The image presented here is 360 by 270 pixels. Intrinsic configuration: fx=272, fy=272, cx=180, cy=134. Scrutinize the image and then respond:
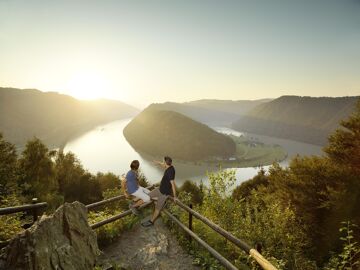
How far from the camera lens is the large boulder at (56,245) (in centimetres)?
521

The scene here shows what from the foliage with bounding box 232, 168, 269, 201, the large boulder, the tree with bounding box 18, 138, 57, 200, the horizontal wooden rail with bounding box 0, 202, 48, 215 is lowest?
the foliage with bounding box 232, 168, 269, 201

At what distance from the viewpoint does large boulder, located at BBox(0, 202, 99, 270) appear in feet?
17.1

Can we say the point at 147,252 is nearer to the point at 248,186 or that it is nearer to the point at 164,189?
the point at 164,189

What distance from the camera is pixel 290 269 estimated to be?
11.6 metres

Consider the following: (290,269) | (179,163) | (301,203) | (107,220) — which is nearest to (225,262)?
(107,220)

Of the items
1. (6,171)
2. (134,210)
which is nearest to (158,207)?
(134,210)

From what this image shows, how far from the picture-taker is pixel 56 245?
5746 millimetres

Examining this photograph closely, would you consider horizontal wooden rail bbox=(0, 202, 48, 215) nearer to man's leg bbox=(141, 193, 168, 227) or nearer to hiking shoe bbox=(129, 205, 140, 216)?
A: hiking shoe bbox=(129, 205, 140, 216)

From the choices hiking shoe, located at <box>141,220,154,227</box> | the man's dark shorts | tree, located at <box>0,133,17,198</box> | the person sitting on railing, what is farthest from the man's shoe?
tree, located at <box>0,133,17,198</box>

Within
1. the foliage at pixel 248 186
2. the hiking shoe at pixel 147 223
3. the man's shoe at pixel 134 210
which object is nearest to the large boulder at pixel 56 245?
the man's shoe at pixel 134 210

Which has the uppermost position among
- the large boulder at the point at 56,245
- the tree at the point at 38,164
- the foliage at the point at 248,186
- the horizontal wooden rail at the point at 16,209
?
the horizontal wooden rail at the point at 16,209

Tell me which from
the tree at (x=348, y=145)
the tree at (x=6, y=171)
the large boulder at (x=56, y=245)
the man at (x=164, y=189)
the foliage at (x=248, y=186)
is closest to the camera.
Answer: the large boulder at (x=56, y=245)

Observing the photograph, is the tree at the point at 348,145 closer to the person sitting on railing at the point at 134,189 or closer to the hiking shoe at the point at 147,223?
the hiking shoe at the point at 147,223

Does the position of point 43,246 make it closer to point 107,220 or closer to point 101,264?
point 101,264
